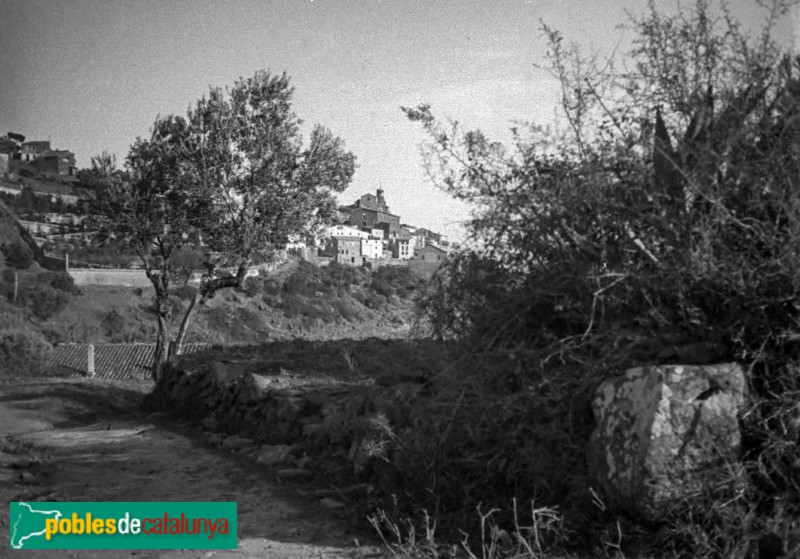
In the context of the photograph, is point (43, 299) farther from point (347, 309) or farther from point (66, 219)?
point (347, 309)

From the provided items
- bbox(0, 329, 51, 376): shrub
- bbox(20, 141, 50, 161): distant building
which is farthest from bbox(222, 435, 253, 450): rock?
bbox(20, 141, 50, 161): distant building

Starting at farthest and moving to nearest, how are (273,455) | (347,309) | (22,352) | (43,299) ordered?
(347,309)
(43,299)
(22,352)
(273,455)

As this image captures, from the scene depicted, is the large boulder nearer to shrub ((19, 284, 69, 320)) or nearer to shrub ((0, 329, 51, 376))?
shrub ((0, 329, 51, 376))

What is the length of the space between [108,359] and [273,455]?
112ft

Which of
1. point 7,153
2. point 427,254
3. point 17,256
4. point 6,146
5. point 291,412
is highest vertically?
point 6,146

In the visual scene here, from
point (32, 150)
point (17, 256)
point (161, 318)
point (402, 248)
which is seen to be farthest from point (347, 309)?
point (32, 150)

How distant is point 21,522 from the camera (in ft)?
16.4

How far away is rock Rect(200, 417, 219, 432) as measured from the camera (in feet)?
31.4

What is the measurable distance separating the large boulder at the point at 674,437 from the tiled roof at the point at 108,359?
103ft

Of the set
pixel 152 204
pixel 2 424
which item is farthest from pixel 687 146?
pixel 152 204

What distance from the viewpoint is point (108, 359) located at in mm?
37531

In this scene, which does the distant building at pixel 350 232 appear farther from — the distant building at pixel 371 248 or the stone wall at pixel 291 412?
the stone wall at pixel 291 412

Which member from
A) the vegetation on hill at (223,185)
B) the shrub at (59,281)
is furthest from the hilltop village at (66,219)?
the vegetation on hill at (223,185)

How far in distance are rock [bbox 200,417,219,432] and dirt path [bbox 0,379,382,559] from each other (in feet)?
0.59
